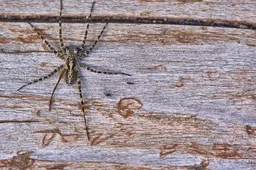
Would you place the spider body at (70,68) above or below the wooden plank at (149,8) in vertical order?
below

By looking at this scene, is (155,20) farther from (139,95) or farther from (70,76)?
(70,76)

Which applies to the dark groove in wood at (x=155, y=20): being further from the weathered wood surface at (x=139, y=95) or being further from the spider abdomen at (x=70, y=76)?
the spider abdomen at (x=70, y=76)

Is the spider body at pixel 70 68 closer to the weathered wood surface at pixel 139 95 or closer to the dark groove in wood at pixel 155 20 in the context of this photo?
the weathered wood surface at pixel 139 95

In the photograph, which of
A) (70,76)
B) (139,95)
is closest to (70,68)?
(70,76)

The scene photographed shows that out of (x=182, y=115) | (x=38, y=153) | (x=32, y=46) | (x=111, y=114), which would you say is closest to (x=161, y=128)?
(x=182, y=115)

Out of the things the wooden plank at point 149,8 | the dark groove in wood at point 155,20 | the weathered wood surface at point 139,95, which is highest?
the wooden plank at point 149,8

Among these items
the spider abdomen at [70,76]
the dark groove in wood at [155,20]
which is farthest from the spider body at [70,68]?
the dark groove in wood at [155,20]

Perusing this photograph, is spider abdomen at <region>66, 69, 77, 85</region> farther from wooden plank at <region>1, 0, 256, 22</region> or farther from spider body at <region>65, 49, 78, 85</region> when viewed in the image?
wooden plank at <region>1, 0, 256, 22</region>

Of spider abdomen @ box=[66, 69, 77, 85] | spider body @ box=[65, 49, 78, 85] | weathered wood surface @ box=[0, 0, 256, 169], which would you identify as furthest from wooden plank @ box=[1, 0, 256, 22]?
spider abdomen @ box=[66, 69, 77, 85]
